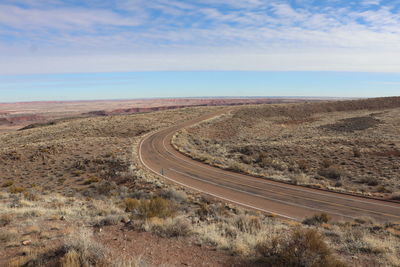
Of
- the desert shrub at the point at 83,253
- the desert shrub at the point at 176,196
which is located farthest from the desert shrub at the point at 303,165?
the desert shrub at the point at 83,253

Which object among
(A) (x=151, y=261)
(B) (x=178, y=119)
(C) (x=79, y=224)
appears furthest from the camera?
(B) (x=178, y=119)

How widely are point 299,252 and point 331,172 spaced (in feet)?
75.3

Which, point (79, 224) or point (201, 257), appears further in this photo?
point (79, 224)

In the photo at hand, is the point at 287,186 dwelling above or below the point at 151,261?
below

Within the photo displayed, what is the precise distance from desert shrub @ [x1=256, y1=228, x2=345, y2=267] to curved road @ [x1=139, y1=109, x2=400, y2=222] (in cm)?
832

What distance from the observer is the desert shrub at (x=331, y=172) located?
25322 millimetres

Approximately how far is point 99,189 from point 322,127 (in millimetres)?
53241

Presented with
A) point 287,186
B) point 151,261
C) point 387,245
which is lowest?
point 287,186

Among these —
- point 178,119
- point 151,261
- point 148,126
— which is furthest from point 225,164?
point 178,119

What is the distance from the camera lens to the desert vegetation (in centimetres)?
2353

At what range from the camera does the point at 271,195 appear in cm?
1836

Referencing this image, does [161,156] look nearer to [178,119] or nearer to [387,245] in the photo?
[387,245]

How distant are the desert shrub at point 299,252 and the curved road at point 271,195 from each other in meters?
8.32

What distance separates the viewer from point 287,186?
21.0 m
